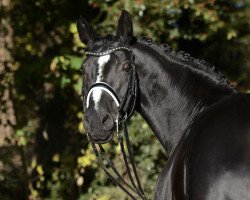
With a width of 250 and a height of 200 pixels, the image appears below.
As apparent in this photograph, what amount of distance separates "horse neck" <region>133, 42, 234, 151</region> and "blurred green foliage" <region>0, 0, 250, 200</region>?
2.60m

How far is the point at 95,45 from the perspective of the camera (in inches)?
170

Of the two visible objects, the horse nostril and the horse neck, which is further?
the horse neck

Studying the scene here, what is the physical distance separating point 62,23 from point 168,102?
4371 mm

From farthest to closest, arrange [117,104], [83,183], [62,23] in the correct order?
[83,183], [62,23], [117,104]

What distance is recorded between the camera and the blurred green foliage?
7.77 meters

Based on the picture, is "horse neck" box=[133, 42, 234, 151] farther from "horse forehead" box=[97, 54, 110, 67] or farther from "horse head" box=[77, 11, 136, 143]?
"horse forehead" box=[97, 54, 110, 67]

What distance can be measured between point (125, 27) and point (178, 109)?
716 millimetres

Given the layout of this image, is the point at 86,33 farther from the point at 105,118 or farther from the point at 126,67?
the point at 105,118

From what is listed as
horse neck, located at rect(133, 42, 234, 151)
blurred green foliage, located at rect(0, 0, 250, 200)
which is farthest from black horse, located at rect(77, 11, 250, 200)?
blurred green foliage, located at rect(0, 0, 250, 200)

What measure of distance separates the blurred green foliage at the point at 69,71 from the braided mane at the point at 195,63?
2724 millimetres

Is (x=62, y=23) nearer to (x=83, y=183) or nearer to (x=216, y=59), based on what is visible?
(x=83, y=183)

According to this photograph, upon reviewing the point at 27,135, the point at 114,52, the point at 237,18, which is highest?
the point at 237,18

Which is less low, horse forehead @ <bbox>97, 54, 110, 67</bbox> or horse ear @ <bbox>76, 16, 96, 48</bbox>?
horse ear @ <bbox>76, 16, 96, 48</bbox>

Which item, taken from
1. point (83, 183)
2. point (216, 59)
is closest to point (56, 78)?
point (83, 183)
